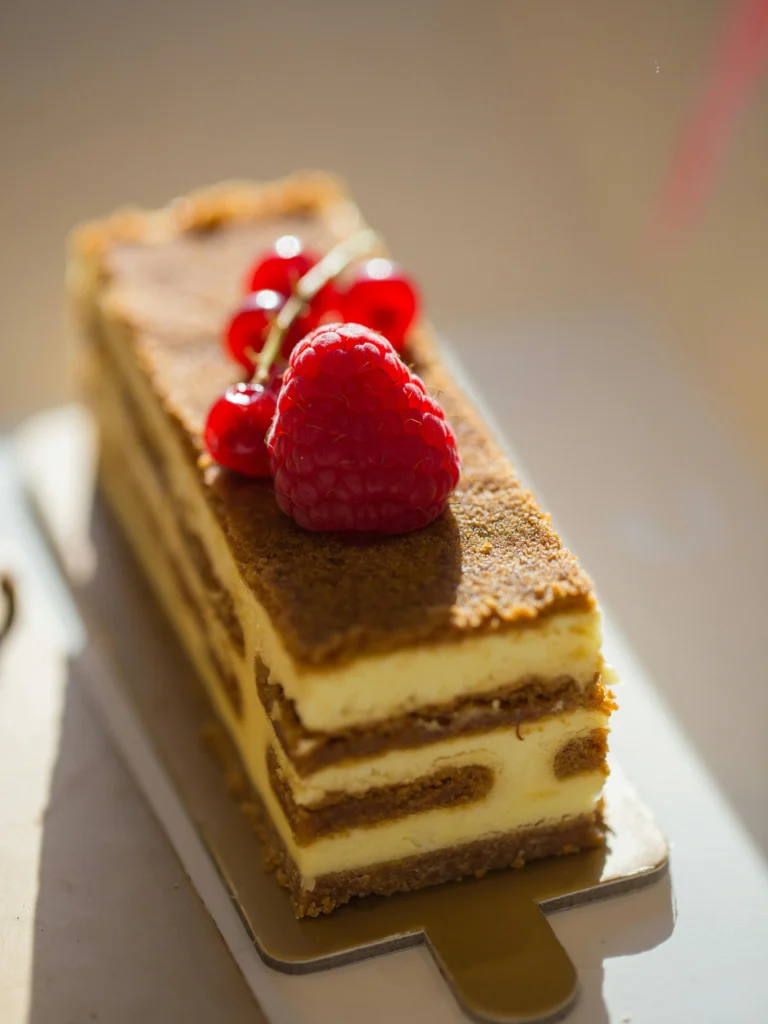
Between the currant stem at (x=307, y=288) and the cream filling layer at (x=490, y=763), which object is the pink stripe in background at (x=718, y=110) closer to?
the currant stem at (x=307, y=288)

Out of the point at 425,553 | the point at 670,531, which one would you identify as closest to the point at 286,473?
the point at 425,553

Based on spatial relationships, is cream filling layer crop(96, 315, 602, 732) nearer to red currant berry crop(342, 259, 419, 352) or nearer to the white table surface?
the white table surface

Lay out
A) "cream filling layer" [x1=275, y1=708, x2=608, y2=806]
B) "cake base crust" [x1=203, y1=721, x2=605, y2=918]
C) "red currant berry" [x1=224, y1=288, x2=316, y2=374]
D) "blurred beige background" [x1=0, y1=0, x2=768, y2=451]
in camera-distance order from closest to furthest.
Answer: "cream filling layer" [x1=275, y1=708, x2=608, y2=806]
"cake base crust" [x1=203, y1=721, x2=605, y2=918]
"red currant berry" [x1=224, y1=288, x2=316, y2=374]
"blurred beige background" [x1=0, y1=0, x2=768, y2=451]

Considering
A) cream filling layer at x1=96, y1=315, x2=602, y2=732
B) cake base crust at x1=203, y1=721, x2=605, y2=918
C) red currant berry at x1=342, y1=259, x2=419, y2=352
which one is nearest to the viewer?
cream filling layer at x1=96, y1=315, x2=602, y2=732

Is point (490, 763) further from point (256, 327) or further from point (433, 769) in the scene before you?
point (256, 327)

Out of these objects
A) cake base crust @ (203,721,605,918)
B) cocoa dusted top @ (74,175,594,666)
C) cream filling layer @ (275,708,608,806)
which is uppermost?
cocoa dusted top @ (74,175,594,666)

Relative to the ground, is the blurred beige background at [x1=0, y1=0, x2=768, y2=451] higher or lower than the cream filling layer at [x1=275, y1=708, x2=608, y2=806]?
higher

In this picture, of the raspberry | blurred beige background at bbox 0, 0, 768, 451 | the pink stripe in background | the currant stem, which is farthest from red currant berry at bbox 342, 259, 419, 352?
blurred beige background at bbox 0, 0, 768, 451

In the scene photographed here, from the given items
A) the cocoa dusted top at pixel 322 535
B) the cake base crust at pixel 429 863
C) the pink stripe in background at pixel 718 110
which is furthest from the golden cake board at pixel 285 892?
the pink stripe in background at pixel 718 110
